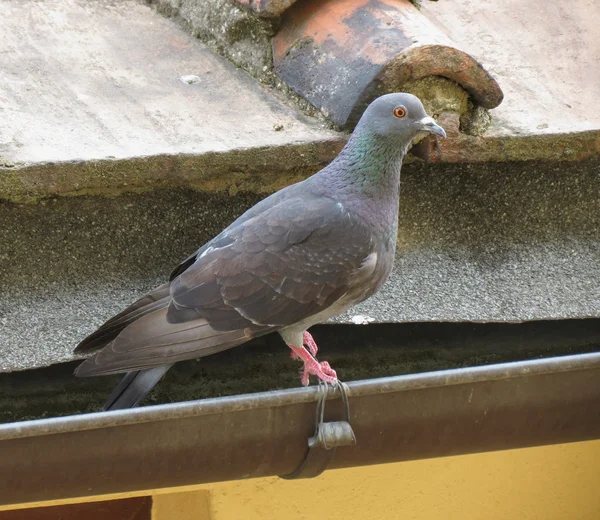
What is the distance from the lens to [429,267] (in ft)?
9.58

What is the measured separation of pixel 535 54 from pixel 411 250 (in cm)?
91

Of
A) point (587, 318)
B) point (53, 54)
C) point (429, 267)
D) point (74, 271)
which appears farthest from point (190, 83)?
point (587, 318)

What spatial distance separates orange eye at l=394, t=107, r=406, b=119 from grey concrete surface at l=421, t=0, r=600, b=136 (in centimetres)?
33

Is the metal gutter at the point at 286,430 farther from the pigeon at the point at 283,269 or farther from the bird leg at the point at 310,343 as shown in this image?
the bird leg at the point at 310,343

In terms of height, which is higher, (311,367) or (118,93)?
(118,93)

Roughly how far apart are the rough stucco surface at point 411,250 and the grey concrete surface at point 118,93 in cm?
20

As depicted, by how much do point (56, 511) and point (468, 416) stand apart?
55.8 inches

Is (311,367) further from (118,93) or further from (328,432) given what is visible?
(118,93)

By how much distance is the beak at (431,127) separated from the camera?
2646 mm

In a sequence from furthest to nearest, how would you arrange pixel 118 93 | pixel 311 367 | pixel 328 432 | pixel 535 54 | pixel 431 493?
pixel 431 493, pixel 535 54, pixel 118 93, pixel 311 367, pixel 328 432

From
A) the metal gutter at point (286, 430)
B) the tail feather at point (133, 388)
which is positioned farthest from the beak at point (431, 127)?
the tail feather at point (133, 388)

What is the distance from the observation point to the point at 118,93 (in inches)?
114

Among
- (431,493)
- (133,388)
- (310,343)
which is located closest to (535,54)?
(310,343)

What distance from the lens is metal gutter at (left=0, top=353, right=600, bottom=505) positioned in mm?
2266
